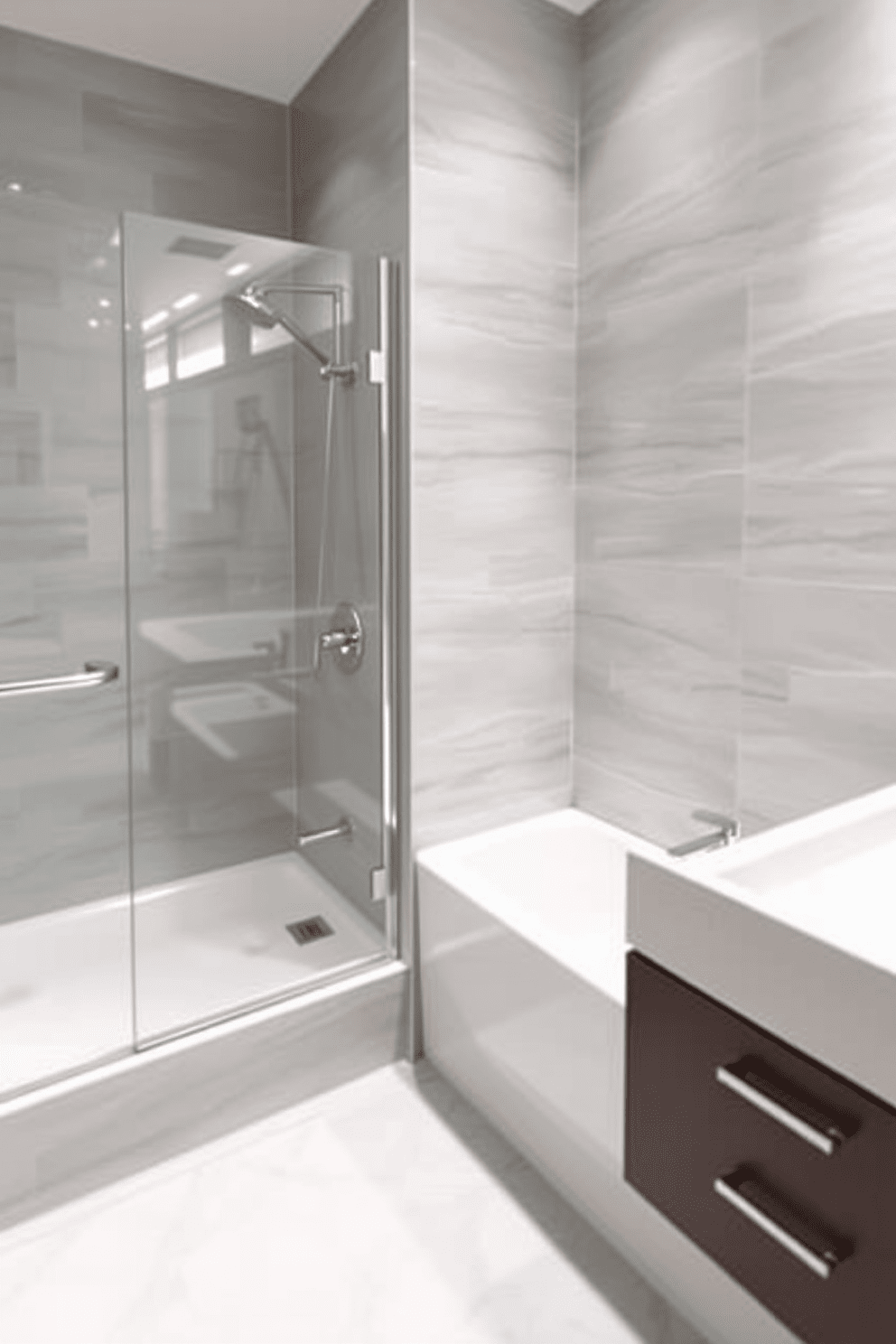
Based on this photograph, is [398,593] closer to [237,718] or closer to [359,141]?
[237,718]

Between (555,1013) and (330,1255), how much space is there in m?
0.60

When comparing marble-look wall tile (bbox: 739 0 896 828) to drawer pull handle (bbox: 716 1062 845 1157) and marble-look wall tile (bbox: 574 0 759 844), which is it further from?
drawer pull handle (bbox: 716 1062 845 1157)

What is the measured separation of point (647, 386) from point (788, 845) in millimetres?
1223

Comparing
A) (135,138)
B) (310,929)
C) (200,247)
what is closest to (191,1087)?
(310,929)

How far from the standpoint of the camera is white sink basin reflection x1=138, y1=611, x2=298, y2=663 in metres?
2.08

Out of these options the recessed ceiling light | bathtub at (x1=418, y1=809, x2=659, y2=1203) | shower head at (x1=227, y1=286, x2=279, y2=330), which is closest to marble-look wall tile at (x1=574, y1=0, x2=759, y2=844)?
bathtub at (x1=418, y1=809, x2=659, y2=1203)

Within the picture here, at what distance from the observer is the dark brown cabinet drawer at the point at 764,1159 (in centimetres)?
92

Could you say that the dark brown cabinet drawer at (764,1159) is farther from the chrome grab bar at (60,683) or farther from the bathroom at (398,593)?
the chrome grab bar at (60,683)

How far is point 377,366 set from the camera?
2004 mm

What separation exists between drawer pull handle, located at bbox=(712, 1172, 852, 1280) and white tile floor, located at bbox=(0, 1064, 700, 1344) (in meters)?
0.60

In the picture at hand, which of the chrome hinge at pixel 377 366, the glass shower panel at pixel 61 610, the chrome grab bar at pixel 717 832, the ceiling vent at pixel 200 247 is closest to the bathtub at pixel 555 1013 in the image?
the chrome grab bar at pixel 717 832

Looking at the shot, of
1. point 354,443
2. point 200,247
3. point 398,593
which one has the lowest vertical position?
point 398,593

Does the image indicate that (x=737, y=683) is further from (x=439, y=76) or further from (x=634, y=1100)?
(x=439, y=76)

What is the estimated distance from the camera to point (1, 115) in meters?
2.17
